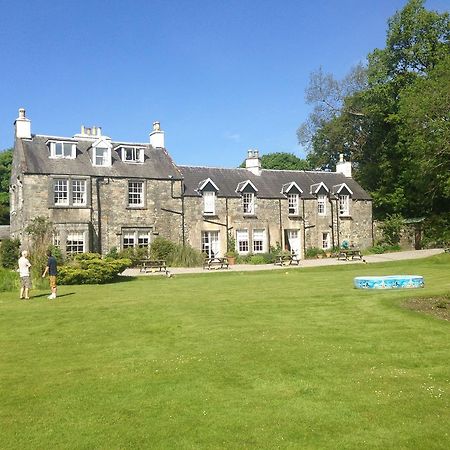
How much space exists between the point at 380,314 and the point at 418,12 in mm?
40177

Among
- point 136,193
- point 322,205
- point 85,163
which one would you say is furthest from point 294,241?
point 85,163

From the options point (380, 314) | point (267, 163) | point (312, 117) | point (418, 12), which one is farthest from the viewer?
point (267, 163)

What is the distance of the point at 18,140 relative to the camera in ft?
119

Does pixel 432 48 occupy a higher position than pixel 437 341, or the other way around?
pixel 432 48

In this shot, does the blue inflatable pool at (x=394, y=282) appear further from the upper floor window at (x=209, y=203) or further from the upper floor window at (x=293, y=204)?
the upper floor window at (x=293, y=204)

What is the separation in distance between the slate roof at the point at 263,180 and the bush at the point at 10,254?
12750 mm

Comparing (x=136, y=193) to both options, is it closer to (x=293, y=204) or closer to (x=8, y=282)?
(x=293, y=204)

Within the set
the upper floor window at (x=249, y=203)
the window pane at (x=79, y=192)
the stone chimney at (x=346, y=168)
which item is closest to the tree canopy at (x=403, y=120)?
the stone chimney at (x=346, y=168)

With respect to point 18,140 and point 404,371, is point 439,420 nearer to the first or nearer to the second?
point 404,371

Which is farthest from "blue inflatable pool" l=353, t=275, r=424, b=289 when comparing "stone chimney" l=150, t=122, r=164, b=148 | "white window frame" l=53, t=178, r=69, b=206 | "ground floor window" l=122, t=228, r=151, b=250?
"stone chimney" l=150, t=122, r=164, b=148

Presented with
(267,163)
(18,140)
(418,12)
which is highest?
(418,12)

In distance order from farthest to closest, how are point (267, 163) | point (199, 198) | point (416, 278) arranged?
point (267, 163) < point (199, 198) < point (416, 278)

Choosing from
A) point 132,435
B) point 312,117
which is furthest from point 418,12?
point 132,435

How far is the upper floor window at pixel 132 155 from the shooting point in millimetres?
38872
